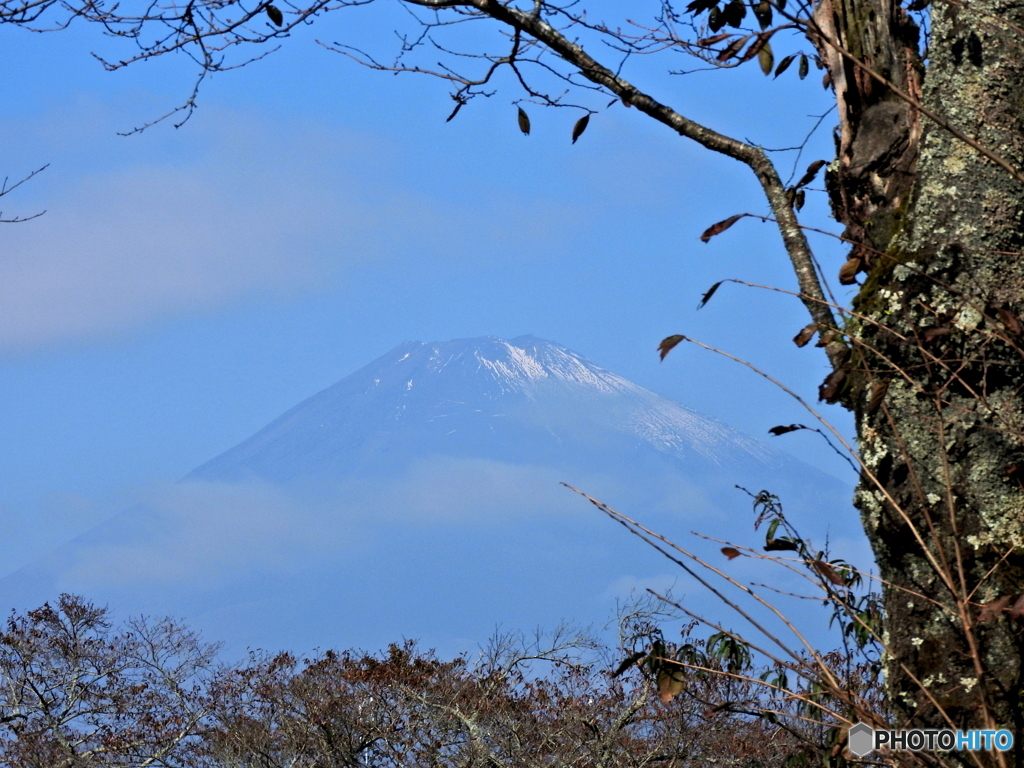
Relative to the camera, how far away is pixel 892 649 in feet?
6.41

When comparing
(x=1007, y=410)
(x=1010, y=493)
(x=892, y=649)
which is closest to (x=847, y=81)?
(x=1007, y=410)

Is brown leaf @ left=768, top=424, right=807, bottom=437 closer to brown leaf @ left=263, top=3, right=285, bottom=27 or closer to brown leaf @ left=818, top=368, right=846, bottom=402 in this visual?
brown leaf @ left=818, top=368, right=846, bottom=402

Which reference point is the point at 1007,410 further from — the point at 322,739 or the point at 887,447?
the point at 322,739

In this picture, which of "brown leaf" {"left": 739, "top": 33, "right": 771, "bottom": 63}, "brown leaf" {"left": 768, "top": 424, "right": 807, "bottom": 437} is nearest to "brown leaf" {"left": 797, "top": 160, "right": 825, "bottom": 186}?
"brown leaf" {"left": 739, "top": 33, "right": 771, "bottom": 63}

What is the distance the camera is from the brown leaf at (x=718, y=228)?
2.29 m

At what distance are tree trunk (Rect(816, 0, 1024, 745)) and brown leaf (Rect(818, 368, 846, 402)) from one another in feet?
0.11

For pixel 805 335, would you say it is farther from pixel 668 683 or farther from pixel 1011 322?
pixel 668 683

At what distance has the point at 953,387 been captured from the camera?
1.97 meters

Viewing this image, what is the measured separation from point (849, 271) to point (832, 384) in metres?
0.30

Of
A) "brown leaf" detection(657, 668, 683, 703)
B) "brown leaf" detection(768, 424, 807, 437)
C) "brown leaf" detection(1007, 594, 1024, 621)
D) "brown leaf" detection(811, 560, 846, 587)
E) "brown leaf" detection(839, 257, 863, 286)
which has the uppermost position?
"brown leaf" detection(839, 257, 863, 286)

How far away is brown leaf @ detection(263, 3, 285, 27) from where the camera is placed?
3395mm

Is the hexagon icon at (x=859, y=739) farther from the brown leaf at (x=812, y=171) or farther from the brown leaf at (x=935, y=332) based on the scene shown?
the brown leaf at (x=812, y=171)

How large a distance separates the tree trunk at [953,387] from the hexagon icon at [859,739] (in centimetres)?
10

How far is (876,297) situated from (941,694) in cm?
85
